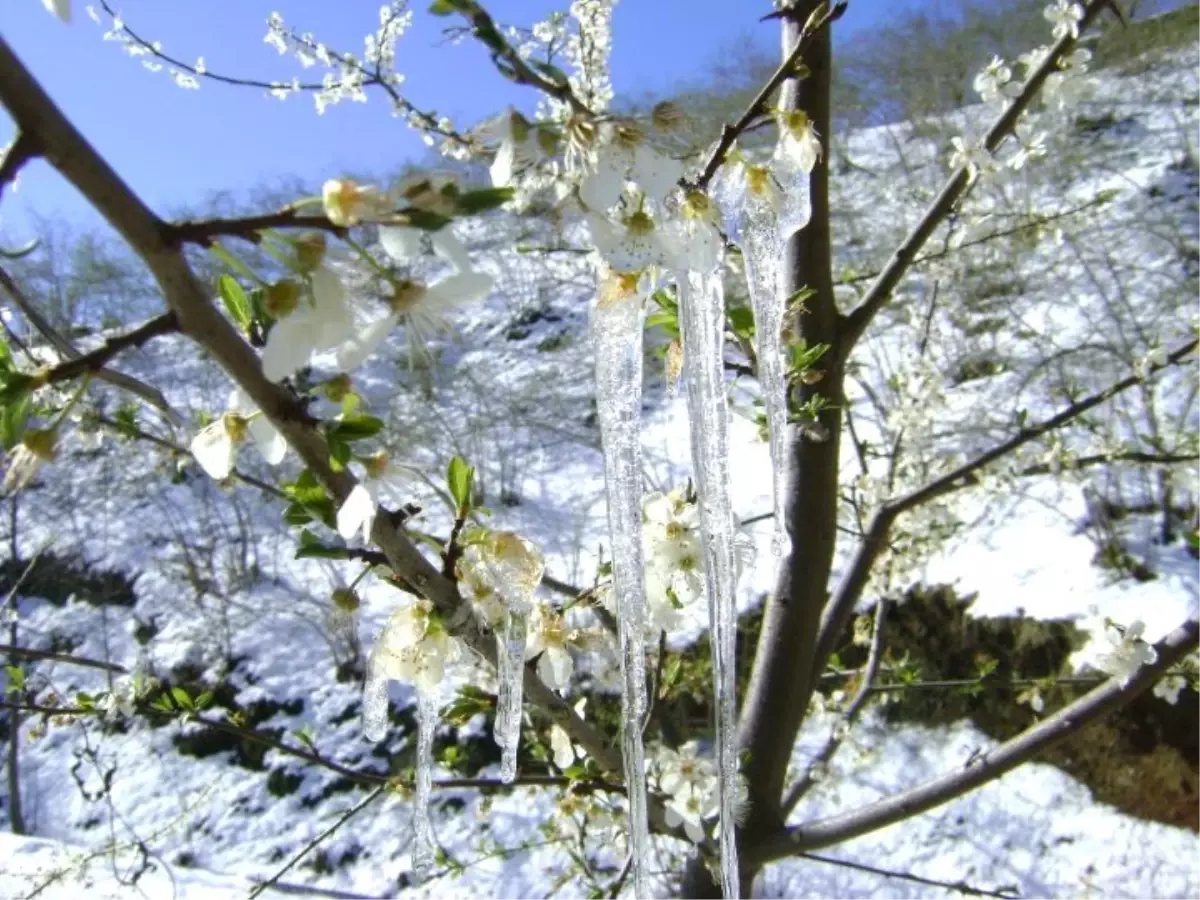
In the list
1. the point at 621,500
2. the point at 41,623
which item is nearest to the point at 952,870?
the point at 621,500

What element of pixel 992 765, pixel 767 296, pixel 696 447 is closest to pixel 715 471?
pixel 696 447

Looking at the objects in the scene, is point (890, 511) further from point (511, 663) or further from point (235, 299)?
point (235, 299)

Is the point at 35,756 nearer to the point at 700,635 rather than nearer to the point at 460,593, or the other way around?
the point at 700,635

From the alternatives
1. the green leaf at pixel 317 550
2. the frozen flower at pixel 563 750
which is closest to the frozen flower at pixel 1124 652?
the frozen flower at pixel 563 750

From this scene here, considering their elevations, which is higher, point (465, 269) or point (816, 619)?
point (465, 269)

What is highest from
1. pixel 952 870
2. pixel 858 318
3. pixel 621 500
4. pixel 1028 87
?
pixel 1028 87
